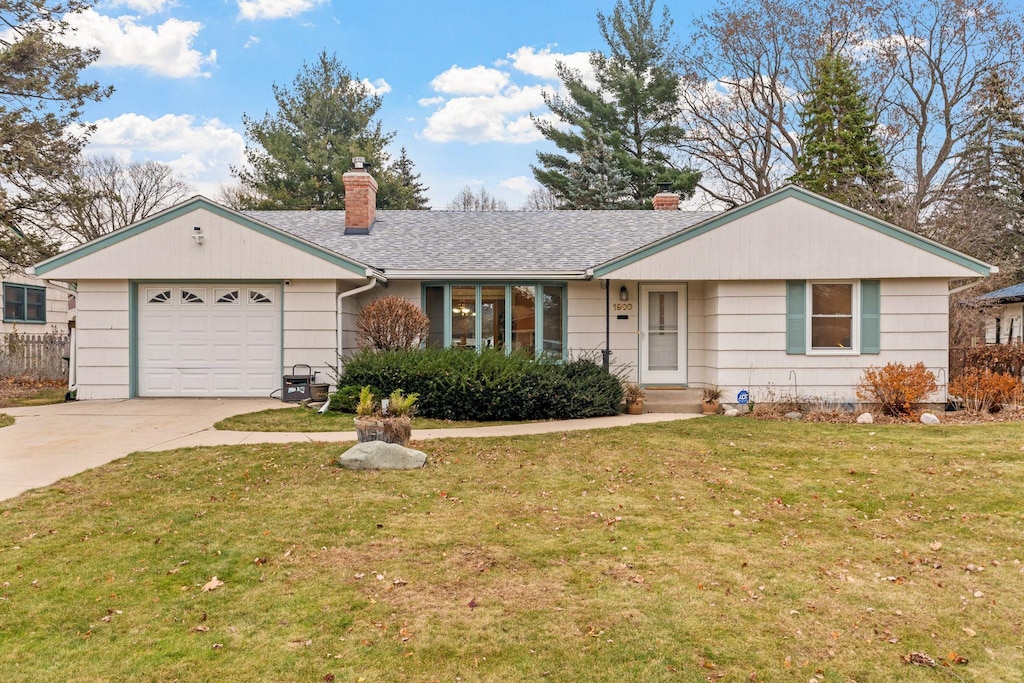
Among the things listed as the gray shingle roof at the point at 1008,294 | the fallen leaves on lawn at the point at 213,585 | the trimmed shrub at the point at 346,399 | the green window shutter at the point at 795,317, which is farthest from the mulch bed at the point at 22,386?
the gray shingle roof at the point at 1008,294

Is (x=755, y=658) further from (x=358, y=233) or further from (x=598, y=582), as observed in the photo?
(x=358, y=233)

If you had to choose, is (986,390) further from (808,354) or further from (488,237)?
(488,237)

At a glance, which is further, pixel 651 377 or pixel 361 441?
pixel 651 377

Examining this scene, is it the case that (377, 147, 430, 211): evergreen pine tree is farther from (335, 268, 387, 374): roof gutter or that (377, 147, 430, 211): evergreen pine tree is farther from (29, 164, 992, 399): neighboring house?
(335, 268, 387, 374): roof gutter

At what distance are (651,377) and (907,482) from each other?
22.1 ft

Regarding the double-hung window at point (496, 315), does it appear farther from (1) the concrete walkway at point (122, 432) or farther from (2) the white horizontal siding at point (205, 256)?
(1) the concrete walkway at point (122, 432)

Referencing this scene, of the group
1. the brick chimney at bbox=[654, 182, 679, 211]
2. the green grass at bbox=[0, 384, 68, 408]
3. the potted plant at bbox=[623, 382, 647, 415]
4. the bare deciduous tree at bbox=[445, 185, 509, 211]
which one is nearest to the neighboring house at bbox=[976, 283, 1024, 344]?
the brick chimney at bbox=[654, 182, 679, 211]

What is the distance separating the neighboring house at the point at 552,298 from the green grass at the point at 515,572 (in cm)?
487

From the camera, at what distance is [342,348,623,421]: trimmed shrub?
10.3 m

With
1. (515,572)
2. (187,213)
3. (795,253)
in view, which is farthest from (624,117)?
(515,572)

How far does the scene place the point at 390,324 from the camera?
11781 millimetres

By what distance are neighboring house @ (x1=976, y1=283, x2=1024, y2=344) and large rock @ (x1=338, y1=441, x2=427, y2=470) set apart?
18387 mm

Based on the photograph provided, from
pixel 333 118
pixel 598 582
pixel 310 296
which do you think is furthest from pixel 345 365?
pixel 333 118

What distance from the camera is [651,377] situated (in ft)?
42.6
